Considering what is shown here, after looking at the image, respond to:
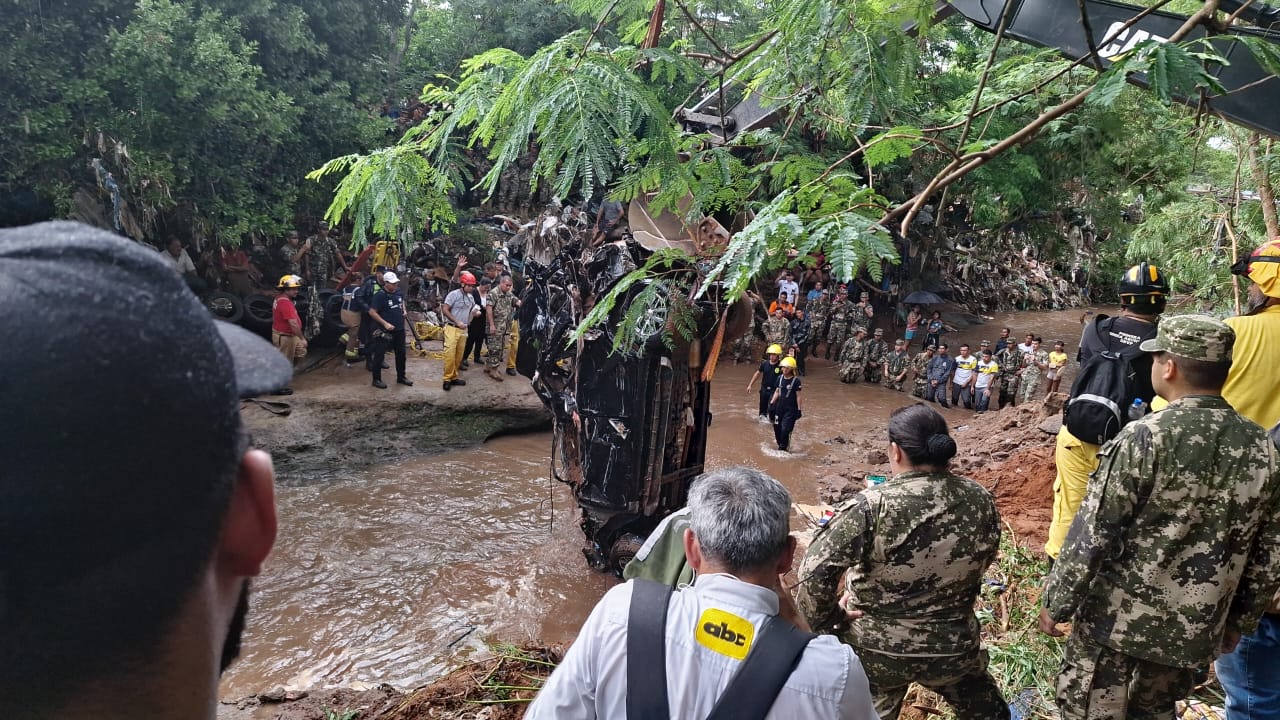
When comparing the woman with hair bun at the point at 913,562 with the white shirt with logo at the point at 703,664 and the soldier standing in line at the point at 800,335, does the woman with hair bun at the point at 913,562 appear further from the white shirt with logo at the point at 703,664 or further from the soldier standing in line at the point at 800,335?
the soldier standing in line at the point at 800,335

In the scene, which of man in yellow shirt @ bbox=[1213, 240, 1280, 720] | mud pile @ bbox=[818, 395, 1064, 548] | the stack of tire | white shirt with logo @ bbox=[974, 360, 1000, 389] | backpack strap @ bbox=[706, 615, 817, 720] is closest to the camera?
backpack strap @ bbox=[706, 615, 817, 720]

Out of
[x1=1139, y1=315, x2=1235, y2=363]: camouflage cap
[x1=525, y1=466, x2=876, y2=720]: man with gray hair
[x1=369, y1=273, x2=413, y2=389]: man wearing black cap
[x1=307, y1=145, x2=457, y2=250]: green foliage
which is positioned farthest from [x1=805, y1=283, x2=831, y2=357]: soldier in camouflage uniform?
[x1=525, y1=466, x2=876, y2=720]: man with gray hair

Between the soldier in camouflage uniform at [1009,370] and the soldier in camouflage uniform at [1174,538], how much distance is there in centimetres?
1300

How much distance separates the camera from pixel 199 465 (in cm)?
69

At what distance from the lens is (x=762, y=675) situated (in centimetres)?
164

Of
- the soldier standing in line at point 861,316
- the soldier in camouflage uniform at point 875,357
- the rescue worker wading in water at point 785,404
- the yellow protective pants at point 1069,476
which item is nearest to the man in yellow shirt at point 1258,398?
the yellow protective pants at point 1069,476

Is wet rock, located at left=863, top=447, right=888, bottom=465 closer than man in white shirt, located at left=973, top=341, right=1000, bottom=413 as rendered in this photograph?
Yes

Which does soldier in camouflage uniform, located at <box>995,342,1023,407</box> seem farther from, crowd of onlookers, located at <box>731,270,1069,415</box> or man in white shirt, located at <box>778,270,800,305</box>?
man in white shirt, located at <box>778,270,800,305</box>

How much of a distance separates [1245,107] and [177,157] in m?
12.6

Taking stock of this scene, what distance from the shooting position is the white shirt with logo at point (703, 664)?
1646 mm

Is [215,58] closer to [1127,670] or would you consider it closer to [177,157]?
[177,157]

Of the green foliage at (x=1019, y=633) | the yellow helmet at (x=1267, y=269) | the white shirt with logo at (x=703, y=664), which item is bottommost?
the green foliage at (x=1019, y=633)

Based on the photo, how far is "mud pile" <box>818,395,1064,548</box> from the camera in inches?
285

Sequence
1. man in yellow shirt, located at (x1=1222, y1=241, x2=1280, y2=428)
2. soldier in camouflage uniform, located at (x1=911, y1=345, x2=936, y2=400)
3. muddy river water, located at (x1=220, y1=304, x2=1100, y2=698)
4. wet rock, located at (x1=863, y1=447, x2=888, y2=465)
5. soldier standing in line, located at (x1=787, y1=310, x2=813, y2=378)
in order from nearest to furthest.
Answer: man in yellow shirt, located at (x1=1222, y1=241, x2=1280, y2=428), muddy river water, located at (x1=220, y1=304, x2=1100, y2=698), wet rock, located at (x1=863, y1=447, x2=888, y2=465), soldier in camouflage uniform, located at (x1=911, y1=345, x2=936, y2=400), soldier standing in line, located at (x1=787, y1=310, x2=813, y2=378)
